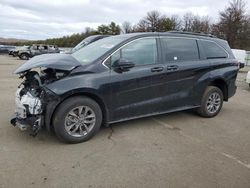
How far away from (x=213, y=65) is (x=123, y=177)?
3.60 meters

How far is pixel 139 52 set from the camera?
16.3 ft

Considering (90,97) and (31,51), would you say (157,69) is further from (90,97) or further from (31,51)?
(31,51)

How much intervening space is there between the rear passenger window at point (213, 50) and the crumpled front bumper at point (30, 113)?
371 cm

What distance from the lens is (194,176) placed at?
11.4ft

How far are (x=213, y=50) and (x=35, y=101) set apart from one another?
4.00 metres

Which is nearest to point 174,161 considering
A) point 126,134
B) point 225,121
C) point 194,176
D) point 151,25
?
point 194,176

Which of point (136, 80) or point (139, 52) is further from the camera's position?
point (139, 52)

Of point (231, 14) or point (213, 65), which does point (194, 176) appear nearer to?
point (213, 65)

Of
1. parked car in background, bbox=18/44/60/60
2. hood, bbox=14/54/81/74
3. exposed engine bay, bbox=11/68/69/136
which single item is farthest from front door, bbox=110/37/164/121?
Answer: parked car in background, bbox=18/44/60/60

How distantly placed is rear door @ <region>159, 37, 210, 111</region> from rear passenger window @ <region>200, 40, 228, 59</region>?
0.70ft

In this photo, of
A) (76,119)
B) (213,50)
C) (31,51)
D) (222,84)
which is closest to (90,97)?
(76,119)

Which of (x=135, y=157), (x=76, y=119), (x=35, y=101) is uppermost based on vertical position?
(x=35, y=101)

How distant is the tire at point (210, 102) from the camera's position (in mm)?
5973

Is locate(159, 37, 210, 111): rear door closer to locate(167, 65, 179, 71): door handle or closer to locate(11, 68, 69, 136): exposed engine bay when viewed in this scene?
locate(167, 65, 179, 71): door handle
